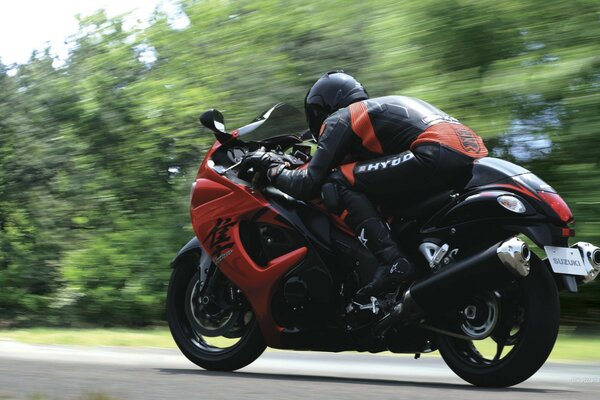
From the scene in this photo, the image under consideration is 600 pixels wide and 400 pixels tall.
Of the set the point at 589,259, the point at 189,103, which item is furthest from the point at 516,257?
the point at 189,103

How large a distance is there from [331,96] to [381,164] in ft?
2.22

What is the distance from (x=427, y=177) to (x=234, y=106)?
25.2ft

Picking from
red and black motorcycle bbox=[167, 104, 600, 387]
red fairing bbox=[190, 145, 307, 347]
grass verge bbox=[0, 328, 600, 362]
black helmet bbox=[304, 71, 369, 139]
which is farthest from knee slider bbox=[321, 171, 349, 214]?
grass verge bbox=[0, 328, 600, 362]

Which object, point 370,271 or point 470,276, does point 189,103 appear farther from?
point 470,276

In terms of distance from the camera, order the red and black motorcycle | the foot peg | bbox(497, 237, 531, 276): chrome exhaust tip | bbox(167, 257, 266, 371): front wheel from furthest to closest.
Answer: bbox(167, 257, 266, 371): front wheel, the foot peg, the red and black motorcycle, bbox(497, 237, 531, 276): chrome exhaust tip

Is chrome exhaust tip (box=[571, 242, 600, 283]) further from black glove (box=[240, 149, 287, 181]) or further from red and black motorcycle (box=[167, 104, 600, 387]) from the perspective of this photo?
black glove (box=[240, 149, 287, 181])

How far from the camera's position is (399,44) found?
1084cm

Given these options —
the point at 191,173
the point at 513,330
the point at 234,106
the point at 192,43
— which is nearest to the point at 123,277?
the point at 191,173

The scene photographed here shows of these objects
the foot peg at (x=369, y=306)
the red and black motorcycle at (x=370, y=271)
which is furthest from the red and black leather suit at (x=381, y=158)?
the foot peg at (x=369, y=306)

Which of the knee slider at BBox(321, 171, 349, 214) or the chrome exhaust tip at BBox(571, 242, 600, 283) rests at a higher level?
the knee slider at BBox(321, 171, 349, 214)

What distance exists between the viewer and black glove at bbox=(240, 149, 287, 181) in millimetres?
5984

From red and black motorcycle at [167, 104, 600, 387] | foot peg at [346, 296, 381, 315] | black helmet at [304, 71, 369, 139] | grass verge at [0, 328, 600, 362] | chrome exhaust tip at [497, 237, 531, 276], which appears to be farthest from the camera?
grass verge at [0, 328, 600, 362]

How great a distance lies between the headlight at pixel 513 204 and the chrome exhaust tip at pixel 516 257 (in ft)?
0.60

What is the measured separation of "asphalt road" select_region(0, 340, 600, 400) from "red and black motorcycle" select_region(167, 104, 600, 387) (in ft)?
0.69
